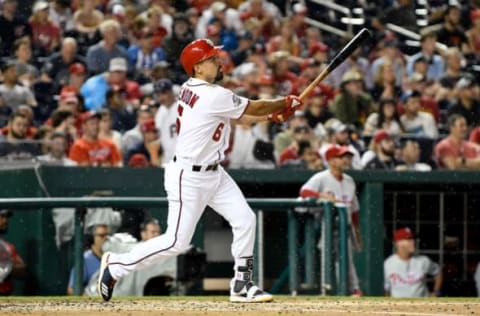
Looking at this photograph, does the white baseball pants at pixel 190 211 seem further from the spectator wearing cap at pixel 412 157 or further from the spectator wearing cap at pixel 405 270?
the spectator wearing cap at pixel 412 157

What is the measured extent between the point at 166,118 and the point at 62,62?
2266 mm

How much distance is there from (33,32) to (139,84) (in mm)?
1453

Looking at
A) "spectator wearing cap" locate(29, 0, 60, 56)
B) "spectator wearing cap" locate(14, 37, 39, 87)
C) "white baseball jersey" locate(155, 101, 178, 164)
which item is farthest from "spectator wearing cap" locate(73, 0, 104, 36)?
"white baseball jersey" locate(155, 101, 178, 164)

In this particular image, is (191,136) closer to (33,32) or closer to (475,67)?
(33,32)

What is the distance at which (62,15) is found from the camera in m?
16.1

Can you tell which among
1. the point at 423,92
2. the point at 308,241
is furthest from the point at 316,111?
the point at 308,241

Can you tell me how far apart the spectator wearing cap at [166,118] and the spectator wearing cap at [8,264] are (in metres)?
2.11

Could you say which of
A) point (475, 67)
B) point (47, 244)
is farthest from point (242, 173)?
point (475, 67)

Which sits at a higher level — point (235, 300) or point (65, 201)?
point (65, 201)

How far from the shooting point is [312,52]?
1662cm

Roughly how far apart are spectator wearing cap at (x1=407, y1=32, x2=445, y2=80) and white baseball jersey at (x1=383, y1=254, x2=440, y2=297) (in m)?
4.05

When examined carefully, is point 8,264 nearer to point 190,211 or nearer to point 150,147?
point 150,147

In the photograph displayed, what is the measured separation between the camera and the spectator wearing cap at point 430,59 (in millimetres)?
16734

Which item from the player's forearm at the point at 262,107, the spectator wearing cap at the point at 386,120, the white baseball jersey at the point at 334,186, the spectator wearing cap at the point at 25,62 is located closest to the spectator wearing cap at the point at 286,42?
the spectator wearing cap at the point at 386,120
